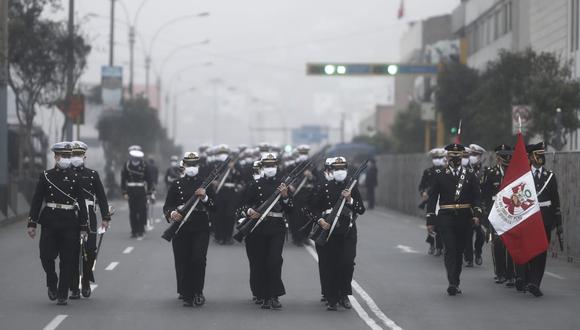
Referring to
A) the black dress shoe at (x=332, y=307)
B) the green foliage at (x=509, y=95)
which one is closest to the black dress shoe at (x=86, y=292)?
the black dress shoe at (x=332, y=307)

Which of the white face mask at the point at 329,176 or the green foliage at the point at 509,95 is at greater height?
the green foliage at the point at 509,95

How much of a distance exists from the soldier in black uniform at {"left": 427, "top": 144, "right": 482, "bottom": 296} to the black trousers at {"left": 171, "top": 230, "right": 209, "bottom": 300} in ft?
10.9

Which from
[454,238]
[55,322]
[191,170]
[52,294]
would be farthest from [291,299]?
[55,322]

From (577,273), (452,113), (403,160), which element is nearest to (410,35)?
(452,113)

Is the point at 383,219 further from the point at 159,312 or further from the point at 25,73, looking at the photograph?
the point at 159,312

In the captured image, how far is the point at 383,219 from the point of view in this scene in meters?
41.9

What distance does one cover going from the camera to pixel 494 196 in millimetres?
19953

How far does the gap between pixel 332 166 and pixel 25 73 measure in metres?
32.0

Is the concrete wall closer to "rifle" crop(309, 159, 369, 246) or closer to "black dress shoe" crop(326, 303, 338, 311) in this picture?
"rifle" crop(309, 159, 369, 246)

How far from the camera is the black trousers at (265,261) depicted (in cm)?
1631

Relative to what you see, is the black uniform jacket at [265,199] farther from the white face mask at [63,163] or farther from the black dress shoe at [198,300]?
the white face mask at [63,163]

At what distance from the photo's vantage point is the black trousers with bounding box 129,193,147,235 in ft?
96.6

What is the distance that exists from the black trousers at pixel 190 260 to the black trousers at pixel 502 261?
4812 mm

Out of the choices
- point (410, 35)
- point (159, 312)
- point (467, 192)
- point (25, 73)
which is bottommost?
point (159, 312)
